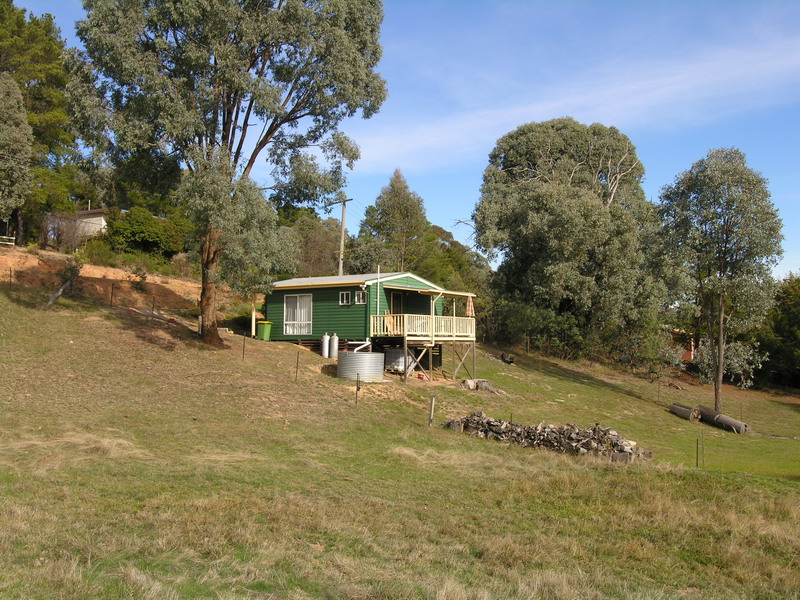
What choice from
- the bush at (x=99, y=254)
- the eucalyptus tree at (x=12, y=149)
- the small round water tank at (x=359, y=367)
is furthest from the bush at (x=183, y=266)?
the small round water tank at (x=359, y=367)

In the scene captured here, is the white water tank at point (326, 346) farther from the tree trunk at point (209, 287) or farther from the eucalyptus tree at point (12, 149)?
the eucalyptus tree at point (12, 149)

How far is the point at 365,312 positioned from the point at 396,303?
223 cm

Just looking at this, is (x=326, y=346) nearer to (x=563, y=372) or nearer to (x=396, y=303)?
(x=396, y=303)

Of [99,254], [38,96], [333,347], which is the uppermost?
[38,96]

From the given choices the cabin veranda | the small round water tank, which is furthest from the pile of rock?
the cabin veranda

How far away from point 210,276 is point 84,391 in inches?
246

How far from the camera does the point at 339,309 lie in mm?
25625

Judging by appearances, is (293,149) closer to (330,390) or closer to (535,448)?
(330,390)

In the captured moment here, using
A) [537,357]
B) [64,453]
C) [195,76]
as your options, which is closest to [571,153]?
[537,357]

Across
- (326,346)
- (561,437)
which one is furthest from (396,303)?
(561,437)

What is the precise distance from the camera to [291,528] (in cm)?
720

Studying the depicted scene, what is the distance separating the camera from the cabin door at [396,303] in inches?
1037

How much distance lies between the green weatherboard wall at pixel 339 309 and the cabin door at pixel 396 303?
404mm

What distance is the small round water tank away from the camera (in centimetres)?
2119
